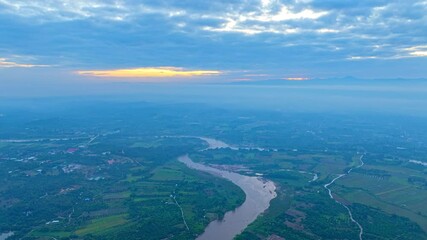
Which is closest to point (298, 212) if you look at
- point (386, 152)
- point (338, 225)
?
point (338, 225)

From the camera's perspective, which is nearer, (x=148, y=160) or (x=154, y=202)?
(x=154, y=202)

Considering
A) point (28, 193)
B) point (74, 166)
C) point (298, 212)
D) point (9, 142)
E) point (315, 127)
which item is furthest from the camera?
point (315, 127)

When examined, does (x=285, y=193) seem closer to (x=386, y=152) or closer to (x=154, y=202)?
(x=154, y=202)

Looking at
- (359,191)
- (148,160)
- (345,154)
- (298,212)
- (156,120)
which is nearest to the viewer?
(298,212)

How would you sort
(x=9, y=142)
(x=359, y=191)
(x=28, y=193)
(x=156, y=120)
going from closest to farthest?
(x=28, y=193)
(x=359, y=191)
(x=9, y=142)
(x=156, y=120)

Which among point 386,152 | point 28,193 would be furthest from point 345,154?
point 28,193

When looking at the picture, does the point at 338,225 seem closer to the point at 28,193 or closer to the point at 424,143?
the point at 28,193
